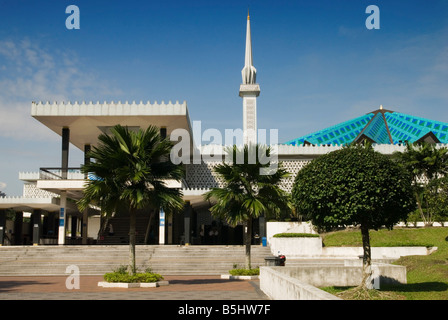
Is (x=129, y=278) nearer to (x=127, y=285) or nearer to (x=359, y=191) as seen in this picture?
(x=127, y=285)

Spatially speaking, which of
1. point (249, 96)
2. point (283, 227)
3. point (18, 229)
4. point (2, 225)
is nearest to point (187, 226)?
point (283, 227)

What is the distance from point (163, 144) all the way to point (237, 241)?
853 inches

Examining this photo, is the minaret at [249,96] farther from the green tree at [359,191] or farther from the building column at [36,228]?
the green tree at [359,191]

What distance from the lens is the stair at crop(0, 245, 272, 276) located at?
70.4 ft

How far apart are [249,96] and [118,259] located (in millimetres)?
25220

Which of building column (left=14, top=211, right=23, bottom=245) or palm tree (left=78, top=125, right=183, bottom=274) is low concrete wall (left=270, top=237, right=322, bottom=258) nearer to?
palm tree (left=78, top=125, right=183, bottom=274)

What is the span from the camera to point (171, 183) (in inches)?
1149

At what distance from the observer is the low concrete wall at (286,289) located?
7547mm

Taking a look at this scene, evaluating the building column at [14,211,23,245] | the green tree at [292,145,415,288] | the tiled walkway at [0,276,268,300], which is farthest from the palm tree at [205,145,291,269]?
the building column at [14,211,23,245]

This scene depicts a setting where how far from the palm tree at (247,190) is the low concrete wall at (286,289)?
14.9ft

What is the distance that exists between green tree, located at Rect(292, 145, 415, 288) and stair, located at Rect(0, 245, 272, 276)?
1045cm

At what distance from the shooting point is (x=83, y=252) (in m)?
25.4
